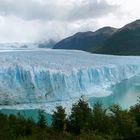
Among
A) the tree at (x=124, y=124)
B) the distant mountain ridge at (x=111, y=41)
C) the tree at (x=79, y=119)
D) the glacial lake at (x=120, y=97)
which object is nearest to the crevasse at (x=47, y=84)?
the glacial lake at (x=120, y=97)

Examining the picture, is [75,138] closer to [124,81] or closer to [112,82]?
[112,82]

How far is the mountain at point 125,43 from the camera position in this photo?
67438 mm

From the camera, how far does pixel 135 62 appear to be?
31219 millimetres

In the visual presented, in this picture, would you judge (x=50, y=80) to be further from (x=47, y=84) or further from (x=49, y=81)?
(x=47, y=84)

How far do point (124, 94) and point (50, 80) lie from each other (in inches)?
245

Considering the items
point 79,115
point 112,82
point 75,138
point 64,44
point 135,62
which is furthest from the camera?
point 64,44

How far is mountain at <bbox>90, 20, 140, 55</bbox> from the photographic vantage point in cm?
6744

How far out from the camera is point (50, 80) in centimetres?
2206

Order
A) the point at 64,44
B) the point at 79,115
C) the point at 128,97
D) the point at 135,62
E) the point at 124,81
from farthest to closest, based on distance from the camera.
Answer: the point at 64,44, the point at 135,62, the point at 124,81, the point at 128,97, the point at 79,115

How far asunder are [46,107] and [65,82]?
9.94 ft

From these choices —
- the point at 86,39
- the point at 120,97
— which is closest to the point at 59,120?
the point at 120,97

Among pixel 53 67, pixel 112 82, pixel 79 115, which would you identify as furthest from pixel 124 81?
pixel 79 115

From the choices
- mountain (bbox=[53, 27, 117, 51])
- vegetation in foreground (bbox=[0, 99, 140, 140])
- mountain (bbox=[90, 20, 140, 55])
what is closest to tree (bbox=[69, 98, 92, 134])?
vegetation in foreground (bbox=[0, 99, 140, 140])

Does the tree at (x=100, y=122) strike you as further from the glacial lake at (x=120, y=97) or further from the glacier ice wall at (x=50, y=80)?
the glacier ice wall at (x=50, y=80)
